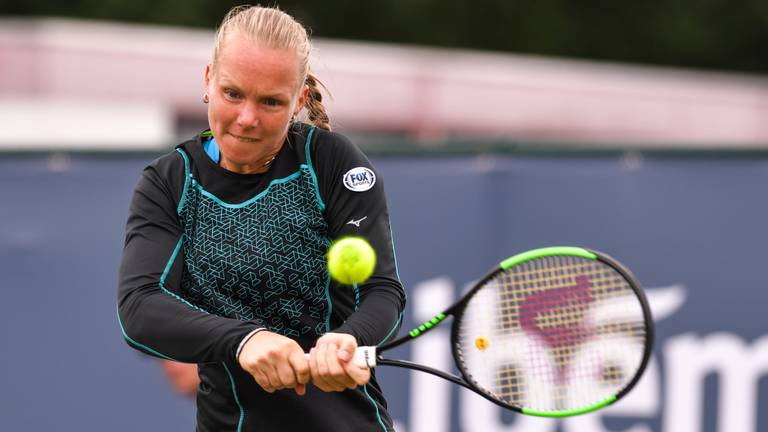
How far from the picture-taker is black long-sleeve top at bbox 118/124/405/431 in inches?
115

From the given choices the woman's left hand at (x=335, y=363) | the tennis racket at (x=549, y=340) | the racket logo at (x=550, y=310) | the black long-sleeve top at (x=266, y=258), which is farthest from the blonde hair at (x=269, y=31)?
the racket logo at (x=550, y=310)

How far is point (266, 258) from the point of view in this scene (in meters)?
2.93

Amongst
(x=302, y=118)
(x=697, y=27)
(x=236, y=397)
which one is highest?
(x=697, y=27)

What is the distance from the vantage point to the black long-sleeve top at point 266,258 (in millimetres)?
2932

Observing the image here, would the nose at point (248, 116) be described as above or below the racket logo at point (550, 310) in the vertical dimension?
above

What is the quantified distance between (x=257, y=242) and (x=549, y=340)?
1.33 meters

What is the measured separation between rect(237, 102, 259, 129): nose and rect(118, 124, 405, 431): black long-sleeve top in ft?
0.54

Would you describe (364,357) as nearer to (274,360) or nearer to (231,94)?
(274,360)

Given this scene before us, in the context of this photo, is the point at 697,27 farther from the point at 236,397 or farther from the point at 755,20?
the point at 236,397

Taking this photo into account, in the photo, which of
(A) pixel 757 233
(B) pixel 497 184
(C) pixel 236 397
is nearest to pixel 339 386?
(C) pixel 236 397

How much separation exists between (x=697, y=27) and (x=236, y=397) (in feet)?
60.8

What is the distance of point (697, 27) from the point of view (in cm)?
2012

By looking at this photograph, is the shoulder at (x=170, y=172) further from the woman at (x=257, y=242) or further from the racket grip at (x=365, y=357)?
the racket grip at (x=365, y=357)

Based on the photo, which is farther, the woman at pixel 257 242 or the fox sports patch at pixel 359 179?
the fox sports patch at pixel 359 179
